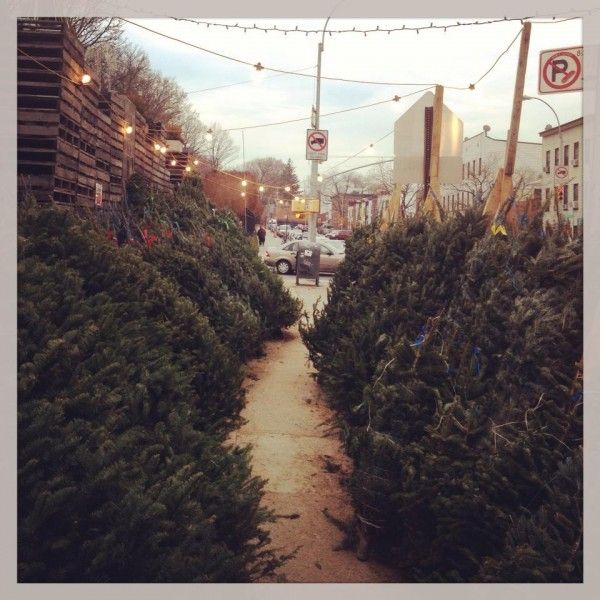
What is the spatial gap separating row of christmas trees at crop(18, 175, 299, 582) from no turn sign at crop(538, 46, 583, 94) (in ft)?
13.4

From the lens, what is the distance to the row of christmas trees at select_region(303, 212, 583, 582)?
104 inches

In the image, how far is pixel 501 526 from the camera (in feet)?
9.20

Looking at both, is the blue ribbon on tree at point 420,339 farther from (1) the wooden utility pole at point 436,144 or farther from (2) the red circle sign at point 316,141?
(2) the red circle sign at point 316,141

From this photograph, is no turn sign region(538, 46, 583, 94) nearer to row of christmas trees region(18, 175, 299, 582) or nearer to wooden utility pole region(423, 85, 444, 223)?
wooden utility pole region(423, 85, 444, 223)

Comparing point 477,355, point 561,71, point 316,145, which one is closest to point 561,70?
point 561,71

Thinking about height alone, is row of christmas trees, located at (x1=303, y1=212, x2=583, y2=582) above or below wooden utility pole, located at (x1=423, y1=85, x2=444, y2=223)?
below

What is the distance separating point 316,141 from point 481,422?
50.0ft

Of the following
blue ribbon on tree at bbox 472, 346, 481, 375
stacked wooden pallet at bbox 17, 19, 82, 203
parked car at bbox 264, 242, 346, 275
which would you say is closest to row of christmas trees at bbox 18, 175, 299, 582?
blue ribbon on tree at bbox 472, 346, 481, 375

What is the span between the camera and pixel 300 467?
4.94 m

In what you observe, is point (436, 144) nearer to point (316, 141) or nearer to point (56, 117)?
point (56, 117)

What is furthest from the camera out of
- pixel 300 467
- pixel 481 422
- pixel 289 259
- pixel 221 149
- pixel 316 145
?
pixel 221 149

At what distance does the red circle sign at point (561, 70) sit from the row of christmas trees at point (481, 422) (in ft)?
5.43

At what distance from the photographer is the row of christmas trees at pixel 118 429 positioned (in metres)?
2.03

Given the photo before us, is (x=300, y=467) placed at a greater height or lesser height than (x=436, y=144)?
lesser
